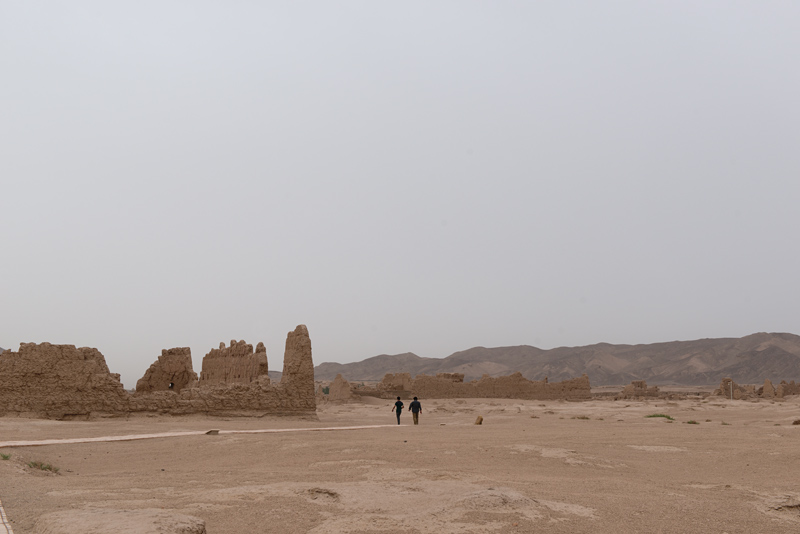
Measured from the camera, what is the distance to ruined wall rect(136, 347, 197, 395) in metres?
22.2

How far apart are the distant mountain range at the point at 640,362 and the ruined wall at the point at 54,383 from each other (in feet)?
252

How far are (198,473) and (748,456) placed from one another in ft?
30.8

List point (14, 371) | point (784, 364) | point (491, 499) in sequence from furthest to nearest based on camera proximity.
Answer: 1. point (784, 364)
2. point (14, 371)
3. point (491, 499)

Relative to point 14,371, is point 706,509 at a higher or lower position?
lower

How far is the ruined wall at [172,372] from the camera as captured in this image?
22250 millimetres

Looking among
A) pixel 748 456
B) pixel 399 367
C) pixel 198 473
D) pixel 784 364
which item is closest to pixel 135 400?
pixel 198 473

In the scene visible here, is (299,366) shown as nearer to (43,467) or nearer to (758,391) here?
(43,467)

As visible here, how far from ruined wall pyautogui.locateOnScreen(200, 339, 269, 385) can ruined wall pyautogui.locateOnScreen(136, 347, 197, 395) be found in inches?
48.7

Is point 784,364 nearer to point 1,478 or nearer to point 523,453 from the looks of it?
point 523,453

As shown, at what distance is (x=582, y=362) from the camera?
349ft

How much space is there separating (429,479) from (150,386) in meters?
17.2

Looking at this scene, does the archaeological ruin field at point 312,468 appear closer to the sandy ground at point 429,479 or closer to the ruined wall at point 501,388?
the sandy ground at point 429,479

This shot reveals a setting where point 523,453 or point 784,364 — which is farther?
point 784,364

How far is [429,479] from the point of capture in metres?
7.95
